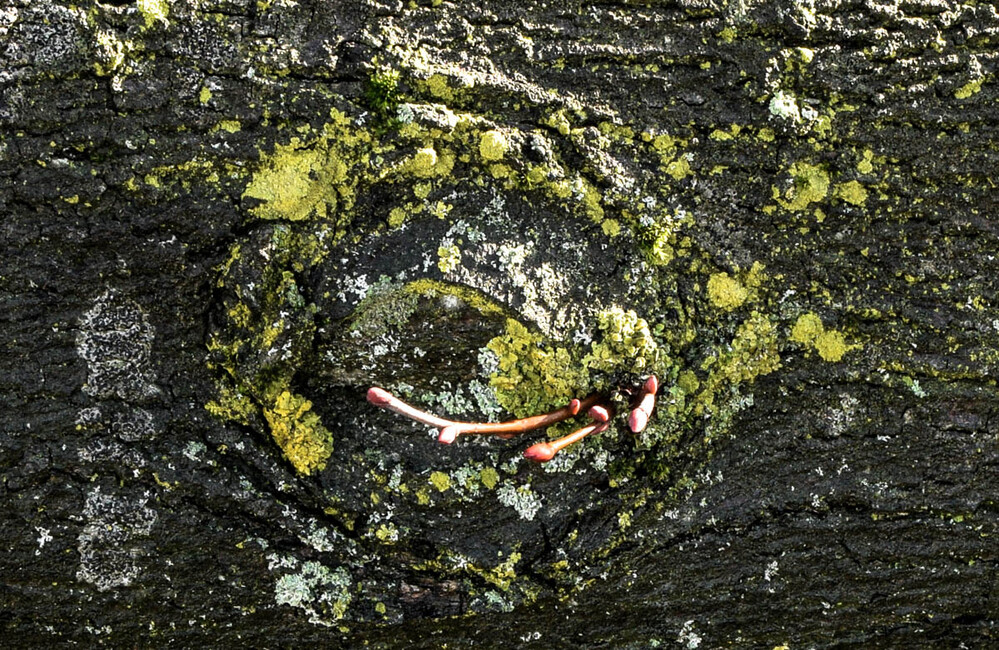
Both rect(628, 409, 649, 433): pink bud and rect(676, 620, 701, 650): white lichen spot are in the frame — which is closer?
rect(628, 409, 649, 433): pink bud

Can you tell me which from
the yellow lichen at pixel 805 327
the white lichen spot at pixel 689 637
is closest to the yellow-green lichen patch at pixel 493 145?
the yellow lichen at pixel 805 327

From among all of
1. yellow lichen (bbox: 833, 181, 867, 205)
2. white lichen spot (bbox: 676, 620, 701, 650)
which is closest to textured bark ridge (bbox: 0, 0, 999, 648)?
yellow lichen (bbox: 833, 181, 867, 205)

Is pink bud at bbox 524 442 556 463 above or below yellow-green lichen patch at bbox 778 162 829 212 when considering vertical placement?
below

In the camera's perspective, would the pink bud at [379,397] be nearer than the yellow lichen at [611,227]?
Yes

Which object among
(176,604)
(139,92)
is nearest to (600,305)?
(139,92)

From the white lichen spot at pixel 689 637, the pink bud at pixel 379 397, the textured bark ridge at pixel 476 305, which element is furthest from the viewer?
the white lichen spot at pixel 689 637

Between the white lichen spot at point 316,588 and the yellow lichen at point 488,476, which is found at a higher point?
the yellow lichen at point 488,476

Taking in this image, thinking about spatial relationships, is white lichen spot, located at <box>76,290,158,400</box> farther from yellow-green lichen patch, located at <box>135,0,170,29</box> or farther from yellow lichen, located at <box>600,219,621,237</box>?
yellow lichen, located at <box>600,219,621,237</box>

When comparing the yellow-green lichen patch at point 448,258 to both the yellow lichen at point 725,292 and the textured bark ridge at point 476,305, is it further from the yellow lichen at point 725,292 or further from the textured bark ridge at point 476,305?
the yellow lichen at point 725,292
